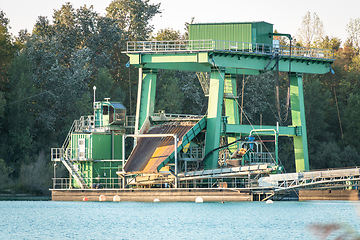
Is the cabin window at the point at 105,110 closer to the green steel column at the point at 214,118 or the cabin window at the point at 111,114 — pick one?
the cabin window at the point at 111,114

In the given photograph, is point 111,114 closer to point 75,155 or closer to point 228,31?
point 75,155

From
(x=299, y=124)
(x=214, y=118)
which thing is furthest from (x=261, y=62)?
(x=299, y=124)

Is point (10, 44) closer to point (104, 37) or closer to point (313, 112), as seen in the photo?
point (104, 37)

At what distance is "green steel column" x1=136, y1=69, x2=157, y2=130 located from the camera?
55.7 m

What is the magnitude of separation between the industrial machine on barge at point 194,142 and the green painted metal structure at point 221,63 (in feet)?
0.28

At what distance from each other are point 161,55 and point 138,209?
14970 mm

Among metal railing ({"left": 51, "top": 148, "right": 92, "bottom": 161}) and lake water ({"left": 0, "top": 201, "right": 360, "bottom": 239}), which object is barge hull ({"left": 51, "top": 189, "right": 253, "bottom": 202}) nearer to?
lake water ({"left": 0, "top": 201, "right": 360, "bottom": 239})

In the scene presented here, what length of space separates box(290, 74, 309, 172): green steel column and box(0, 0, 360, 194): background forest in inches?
771

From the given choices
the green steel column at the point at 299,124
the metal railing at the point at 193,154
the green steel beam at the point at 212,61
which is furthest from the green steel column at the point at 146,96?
the green steel column at the point at 299,124

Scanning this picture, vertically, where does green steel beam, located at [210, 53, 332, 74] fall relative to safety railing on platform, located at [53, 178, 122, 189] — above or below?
above

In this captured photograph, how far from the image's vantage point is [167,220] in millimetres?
36062

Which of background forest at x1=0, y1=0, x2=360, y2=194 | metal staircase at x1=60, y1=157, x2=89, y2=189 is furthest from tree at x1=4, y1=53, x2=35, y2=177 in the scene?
metal staircase at x1=60, y1=157, x2=89, y2=189

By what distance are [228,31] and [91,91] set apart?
29.8 m

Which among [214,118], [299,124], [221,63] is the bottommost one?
[299,124]
